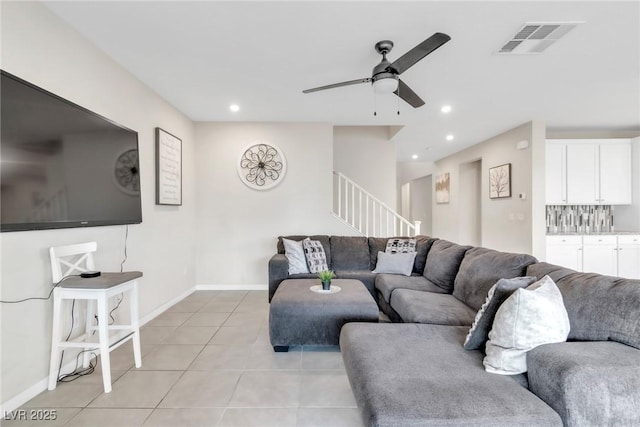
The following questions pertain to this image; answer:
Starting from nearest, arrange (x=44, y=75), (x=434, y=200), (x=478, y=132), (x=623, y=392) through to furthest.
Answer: (x=623, y=392)
(x=44, y=75)
(x=478, y=132)
(x=434, y=200)

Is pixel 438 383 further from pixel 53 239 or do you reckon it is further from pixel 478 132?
pixel 478 132

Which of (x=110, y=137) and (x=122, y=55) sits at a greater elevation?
(x=122, y=55)

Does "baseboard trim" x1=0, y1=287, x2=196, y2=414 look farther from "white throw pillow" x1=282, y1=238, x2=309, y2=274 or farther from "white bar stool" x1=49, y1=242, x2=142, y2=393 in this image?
"white throw pillow" x1=282, y1=238, x2=309, y2=274

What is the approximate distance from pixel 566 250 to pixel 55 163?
20.0 feet

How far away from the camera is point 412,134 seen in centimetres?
534

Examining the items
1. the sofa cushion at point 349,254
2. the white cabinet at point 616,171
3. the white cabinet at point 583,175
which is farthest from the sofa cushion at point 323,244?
the white cabinet at point 616,171

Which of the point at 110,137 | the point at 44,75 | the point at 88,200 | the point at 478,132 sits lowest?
the point at 88,200

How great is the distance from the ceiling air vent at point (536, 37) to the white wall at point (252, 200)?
8.54 feet

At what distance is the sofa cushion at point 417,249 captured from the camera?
12.0 ft

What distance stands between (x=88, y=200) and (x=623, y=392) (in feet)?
10.5

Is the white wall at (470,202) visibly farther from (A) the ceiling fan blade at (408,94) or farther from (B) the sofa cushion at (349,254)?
(A) the ceiling fan blade at (408,94)

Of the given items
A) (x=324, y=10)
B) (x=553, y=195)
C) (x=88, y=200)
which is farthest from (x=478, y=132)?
(x=88, y=200)

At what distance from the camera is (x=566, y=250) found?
4.39 metres

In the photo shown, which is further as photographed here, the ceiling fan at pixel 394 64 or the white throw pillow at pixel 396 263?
the white throw pillow at pixel 396 263
